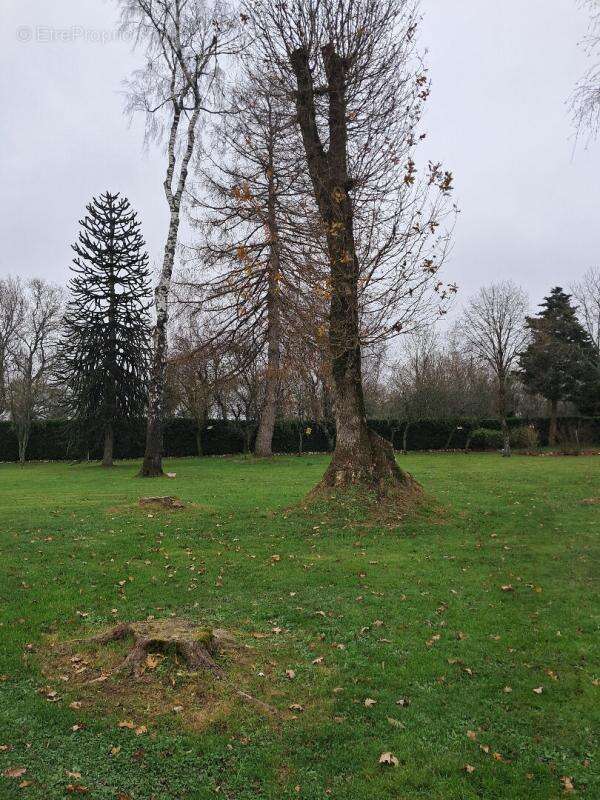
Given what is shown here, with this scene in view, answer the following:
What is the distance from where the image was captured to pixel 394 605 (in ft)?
20.4

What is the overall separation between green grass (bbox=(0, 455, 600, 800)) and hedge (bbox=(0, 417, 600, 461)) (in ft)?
66.5

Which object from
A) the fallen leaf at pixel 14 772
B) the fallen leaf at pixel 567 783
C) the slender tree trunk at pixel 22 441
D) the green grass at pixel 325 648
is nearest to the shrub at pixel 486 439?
the slender tree trunk at pixel 22 441

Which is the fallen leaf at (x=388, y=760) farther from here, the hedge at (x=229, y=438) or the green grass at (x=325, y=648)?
the hedge at (x=229, y=438)

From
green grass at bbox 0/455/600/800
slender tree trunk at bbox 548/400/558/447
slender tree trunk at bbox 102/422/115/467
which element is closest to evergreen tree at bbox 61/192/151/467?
slender tree trunk at bbox 102/422/115/467

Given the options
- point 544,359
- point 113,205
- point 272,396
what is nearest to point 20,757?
point 272,396

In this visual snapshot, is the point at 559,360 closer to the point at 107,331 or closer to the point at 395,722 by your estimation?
the point at 107,331

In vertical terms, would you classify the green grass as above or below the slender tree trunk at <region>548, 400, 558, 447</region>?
below

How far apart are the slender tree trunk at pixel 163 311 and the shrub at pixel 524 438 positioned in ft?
73.4

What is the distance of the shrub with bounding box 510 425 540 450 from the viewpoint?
33531 millimetres

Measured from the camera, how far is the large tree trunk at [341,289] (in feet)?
34.2

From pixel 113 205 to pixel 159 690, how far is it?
26.0m

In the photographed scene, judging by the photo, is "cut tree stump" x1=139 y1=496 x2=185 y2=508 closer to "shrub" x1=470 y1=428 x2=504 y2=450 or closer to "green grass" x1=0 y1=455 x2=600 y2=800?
"green grass" x1=0 y1=455 x2=600 y2=800

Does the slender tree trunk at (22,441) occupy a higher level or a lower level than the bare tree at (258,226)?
lower

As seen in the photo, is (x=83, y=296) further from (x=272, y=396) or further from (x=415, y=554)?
(x=415, y=554)
